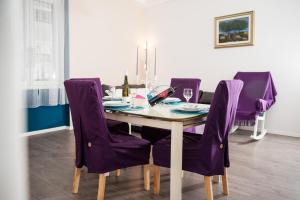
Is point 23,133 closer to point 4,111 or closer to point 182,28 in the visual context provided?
point 4,111

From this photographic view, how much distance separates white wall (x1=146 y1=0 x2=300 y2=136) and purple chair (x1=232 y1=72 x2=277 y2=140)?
0.25 m

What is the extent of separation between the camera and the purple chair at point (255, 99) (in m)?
3.57

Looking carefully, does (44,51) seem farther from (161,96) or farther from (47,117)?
(161,96)

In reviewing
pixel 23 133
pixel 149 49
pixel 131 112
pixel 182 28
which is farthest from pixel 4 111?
pixel 149 49

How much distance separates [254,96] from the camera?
3.97m

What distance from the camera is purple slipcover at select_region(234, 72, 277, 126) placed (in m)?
3.57

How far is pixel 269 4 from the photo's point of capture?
4000 mm

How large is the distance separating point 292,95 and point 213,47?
1.63 metres

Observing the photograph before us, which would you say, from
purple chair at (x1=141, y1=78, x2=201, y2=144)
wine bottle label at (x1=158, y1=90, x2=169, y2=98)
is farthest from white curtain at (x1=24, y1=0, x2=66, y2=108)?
wine bottle label at (x1=158, y1=90, x2=169, y2=98)

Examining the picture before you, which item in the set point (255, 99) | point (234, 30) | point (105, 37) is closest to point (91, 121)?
point (255, 99)

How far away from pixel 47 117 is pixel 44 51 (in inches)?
43.0

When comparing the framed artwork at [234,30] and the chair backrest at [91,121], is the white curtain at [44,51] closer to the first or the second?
the chair backrest at [91,121]

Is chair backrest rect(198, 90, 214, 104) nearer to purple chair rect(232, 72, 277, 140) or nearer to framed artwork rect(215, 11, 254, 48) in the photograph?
purple chair rect(232, 72, 277, 140)

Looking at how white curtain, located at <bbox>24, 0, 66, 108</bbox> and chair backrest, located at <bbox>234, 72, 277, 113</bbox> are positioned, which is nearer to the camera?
white curtain, located at <bbox>24, 0, 66, 108</bbox>
